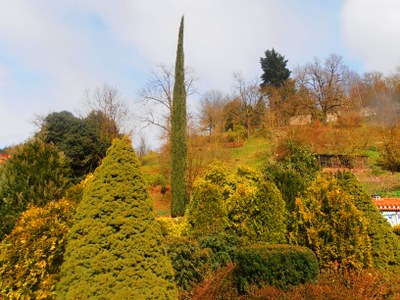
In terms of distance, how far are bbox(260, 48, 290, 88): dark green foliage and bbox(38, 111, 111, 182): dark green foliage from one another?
30.9 meters

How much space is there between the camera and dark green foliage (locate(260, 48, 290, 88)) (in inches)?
1826

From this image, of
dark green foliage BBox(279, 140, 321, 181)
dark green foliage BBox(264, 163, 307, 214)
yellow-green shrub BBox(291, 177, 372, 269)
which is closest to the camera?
yellow-green shrub BBox(291, 177, 372, 269)

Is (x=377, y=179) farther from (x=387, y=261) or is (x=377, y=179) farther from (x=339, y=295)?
(x=339, y=295)

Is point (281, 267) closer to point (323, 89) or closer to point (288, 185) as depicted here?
point (288, 185)

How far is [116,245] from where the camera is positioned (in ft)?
10.9

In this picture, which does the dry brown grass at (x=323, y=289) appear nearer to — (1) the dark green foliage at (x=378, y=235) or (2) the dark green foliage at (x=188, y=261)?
(2) the dark green foliage at (x=188, y=261)

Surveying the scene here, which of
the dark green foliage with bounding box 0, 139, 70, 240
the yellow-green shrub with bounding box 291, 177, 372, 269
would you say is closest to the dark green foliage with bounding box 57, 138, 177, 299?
the dark green foliage with bounding box 0, 139, 70, 240

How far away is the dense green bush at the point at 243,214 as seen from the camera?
6871 millimetres

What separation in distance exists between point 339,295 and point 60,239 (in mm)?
3743

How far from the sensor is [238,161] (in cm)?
3089

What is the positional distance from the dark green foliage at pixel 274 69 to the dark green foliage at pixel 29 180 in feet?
140

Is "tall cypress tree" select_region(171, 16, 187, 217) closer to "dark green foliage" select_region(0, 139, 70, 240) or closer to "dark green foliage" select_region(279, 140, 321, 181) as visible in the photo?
"dark green foliage" select_region(279, 140, 321, 181)

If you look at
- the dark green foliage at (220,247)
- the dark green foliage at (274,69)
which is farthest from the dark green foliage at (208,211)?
the dark green foliage at (274,69)

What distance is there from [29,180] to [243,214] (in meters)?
4.51
